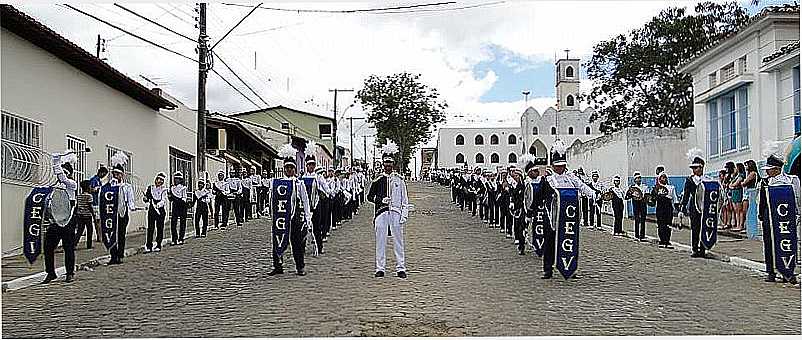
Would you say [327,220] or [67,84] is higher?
[67,84]

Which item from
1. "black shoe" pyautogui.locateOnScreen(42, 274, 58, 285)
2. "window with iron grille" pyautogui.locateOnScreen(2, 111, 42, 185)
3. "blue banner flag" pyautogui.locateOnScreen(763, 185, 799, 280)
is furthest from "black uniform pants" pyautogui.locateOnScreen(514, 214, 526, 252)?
"window with iron grille" pyautogui.locateOnScreen(2, 111, 42, 185)

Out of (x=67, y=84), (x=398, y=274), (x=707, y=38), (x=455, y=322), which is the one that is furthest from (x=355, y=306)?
(x=707, y=38)

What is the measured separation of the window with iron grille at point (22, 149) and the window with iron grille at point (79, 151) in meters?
1.81

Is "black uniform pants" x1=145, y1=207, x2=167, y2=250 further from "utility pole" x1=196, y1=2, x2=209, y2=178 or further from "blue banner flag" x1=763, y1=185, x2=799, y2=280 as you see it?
"blue banner flag" x1=763, y1=185, x2=799, y2=280

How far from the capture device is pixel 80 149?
786 inches

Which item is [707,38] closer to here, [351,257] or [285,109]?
[351,257]

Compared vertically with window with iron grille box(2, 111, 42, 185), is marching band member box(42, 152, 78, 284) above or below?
below

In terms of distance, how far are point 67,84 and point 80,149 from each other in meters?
1.70

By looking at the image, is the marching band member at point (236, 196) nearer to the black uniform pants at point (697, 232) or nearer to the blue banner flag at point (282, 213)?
the blue banner flag at point (282, 213)

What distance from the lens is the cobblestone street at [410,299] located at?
860 cm

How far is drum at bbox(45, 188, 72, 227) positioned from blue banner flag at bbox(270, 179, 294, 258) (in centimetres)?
273

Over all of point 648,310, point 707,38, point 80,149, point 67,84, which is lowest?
point 648,310

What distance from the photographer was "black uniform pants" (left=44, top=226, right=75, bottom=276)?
39.9 feet

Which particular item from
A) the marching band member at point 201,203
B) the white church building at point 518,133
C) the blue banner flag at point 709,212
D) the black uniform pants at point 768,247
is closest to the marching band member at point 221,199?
the marching band member at point 201,203
